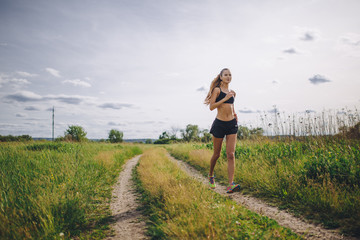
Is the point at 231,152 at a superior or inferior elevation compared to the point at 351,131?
inferior

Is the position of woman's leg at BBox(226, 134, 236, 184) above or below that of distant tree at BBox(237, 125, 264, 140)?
below

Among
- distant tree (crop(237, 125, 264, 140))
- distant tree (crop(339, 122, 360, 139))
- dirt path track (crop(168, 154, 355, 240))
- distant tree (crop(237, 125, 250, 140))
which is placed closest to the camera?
dirt path track (crop(168, 154, 355, 240))

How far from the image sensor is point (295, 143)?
25.1 feet

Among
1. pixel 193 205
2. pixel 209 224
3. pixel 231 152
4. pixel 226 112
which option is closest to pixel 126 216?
pixel 193 205

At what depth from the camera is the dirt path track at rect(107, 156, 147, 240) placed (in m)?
3.23

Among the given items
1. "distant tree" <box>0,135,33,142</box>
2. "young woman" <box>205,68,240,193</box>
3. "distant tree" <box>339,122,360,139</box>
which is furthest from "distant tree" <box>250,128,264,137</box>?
"distant tree" <box>0,135,33,142</box>

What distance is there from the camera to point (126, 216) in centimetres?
399

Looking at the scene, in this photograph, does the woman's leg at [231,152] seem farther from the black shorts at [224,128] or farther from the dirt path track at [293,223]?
the dirt path track at [293,223]

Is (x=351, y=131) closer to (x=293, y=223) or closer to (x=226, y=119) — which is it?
(x=226, y=119)

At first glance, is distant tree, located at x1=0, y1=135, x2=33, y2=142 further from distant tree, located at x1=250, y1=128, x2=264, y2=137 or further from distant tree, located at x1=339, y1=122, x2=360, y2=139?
distant tree, located at x1=339, y1=122, x2=360, y2=139

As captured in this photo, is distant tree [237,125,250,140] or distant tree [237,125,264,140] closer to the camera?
distant tree [237,125,264,140]

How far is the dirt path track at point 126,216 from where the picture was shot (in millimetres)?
3230

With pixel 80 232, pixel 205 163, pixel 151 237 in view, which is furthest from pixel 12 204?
pixel 205 163

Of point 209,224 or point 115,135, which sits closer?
point 209,224
